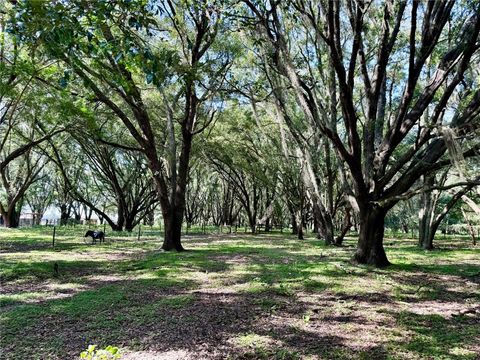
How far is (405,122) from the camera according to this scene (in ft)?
29.0

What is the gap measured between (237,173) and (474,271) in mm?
21371

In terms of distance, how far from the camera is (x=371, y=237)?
9.43 m

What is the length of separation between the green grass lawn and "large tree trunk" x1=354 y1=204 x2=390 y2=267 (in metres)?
0.50

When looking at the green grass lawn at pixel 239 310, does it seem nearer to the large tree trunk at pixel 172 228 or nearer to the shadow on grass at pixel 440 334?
the shadow on grass at pixel 440 334

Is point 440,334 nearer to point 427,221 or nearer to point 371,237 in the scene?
point 371,237

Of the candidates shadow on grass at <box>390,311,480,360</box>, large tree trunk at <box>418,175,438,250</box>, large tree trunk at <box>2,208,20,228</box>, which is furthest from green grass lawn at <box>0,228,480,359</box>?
large tree trunk at <box>2,208,20,228</box>

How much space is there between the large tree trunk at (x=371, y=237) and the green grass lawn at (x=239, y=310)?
0.50 m

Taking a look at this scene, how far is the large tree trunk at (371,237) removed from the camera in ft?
30.4

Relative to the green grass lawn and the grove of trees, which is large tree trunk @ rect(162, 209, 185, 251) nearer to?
the grove of trees

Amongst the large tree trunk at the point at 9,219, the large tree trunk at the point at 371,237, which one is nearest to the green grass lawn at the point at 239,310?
the large tree trunk at the point at 371,237

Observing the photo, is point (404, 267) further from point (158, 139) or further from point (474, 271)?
point (158, 139)

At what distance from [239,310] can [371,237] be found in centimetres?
521

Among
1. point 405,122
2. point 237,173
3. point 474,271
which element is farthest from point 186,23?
point 237,173

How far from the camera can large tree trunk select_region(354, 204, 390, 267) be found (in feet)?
30.4
